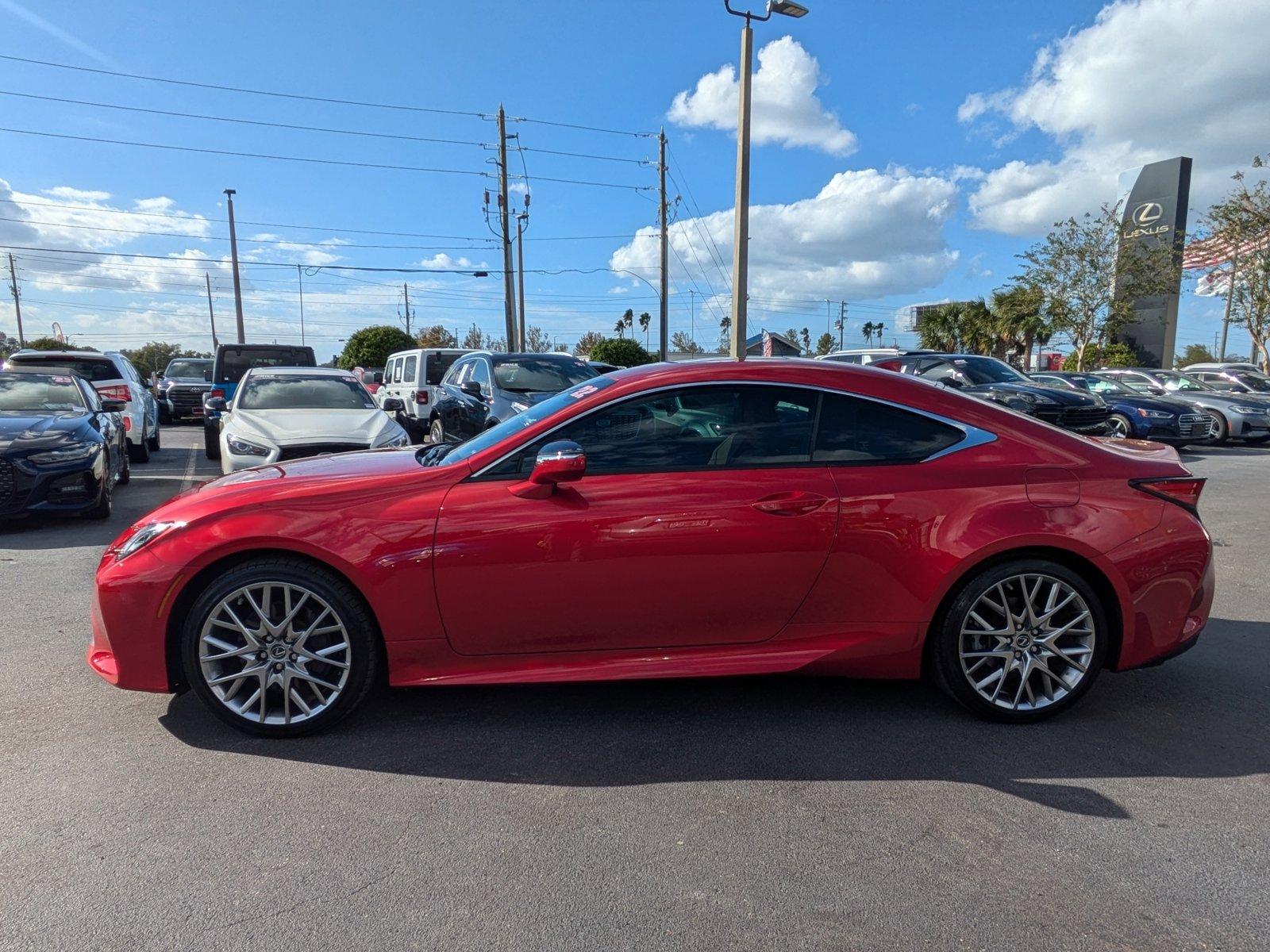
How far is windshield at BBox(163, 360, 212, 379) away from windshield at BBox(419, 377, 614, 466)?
21.3 metres

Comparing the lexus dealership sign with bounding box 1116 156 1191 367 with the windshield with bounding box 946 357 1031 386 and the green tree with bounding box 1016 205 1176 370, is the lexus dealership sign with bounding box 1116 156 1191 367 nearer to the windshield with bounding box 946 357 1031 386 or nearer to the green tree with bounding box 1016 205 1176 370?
the green tree with bounding box 1016 205 1176 370

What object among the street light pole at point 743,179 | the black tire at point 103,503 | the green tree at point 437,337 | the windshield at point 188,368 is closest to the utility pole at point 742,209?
the street light pole at point 743,179

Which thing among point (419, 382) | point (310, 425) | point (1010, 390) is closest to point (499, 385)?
point (310, 425)

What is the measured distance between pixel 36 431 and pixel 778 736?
24.3 ft

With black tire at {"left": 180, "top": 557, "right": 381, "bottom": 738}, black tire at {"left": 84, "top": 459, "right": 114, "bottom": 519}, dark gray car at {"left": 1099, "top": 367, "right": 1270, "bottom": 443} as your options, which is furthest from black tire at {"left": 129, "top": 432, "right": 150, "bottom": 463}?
dark gray car at {"left": 1099, "top": 367, "right": 1270, "bottom": 443}

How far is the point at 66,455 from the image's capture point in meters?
7.45

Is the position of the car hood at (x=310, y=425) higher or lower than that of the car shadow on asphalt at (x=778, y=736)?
higher

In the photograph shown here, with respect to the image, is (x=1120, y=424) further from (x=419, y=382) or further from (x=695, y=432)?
(x=695, y=432)

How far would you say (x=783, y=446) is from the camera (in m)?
3.51

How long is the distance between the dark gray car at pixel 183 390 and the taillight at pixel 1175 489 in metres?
19.0

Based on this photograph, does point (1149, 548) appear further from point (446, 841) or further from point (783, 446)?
point (446, 841)

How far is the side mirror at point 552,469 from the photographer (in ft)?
10.6

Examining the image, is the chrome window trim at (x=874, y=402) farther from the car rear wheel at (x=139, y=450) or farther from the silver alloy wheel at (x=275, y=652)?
the car rear wheel at (x=139, y=450)

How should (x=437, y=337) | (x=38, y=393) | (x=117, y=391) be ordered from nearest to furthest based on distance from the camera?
(x=38, y=393)
(x=117, y=391)
(x=437, y=337)
